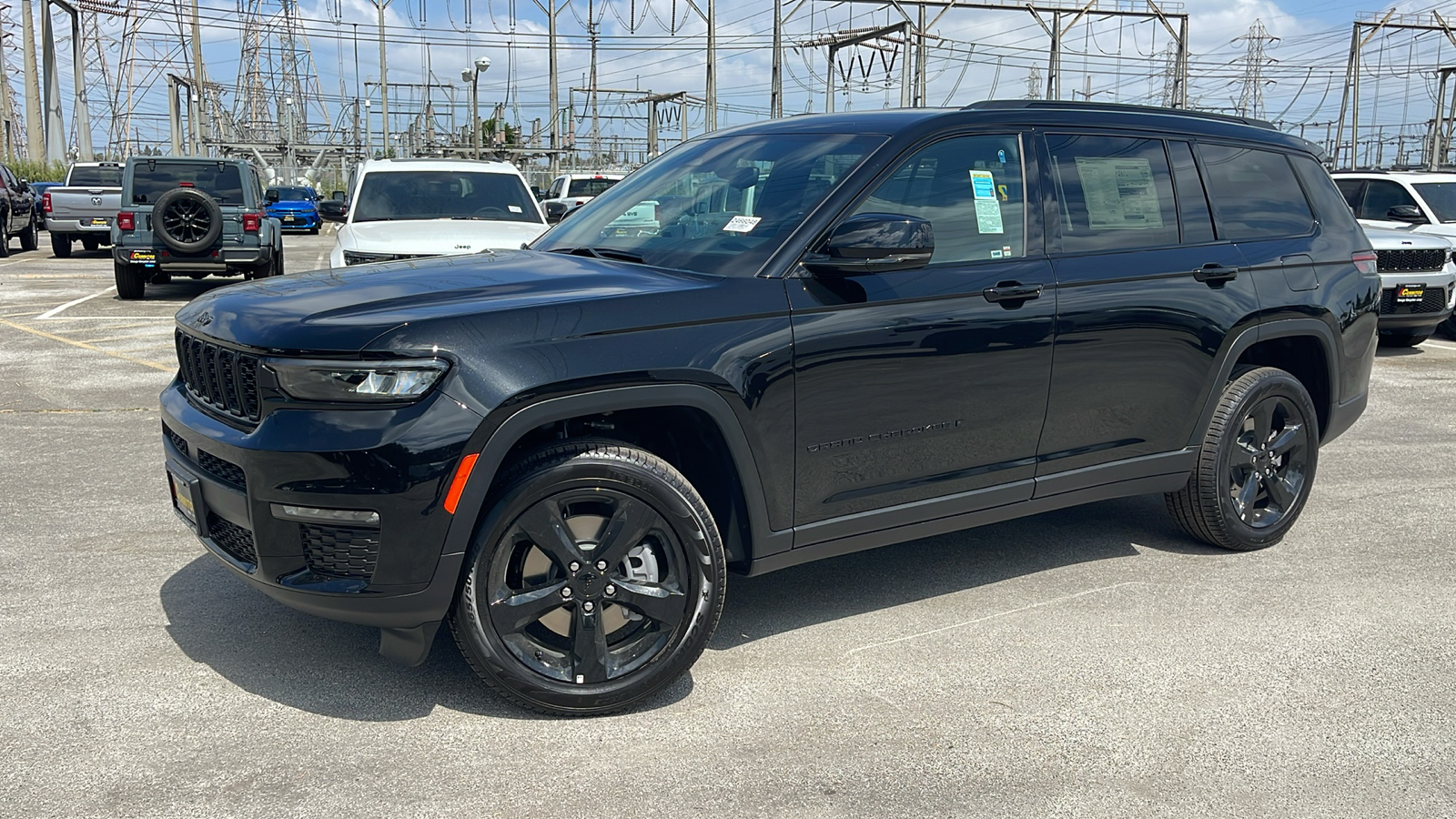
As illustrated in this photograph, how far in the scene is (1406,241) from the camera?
40.5 feet

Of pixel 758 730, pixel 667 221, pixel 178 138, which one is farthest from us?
pixel 178 138

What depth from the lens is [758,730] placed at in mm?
3643

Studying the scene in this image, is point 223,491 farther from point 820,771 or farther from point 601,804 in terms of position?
point 820,771

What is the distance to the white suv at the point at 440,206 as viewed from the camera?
35.0 ft

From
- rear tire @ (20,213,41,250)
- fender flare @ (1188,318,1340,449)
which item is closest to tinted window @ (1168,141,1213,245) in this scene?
fender flare @ (1188,318,1340,449)

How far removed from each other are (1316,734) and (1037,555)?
6.02ft

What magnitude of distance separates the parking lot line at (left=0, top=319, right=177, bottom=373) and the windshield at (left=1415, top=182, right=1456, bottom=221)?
13.4 meters

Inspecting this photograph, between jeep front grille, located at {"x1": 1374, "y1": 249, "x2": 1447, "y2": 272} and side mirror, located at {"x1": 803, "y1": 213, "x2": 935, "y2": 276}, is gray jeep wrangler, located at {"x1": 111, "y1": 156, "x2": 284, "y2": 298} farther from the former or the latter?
side mirror, located at {"x1": 803, "y1": 213, "x2": 935, "y2": 276}

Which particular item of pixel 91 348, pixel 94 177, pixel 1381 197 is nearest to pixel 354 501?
pixel 91 348

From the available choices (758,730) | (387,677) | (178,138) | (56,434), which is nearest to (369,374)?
(387,677)

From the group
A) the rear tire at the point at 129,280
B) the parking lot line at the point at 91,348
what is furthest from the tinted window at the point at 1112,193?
the rear tire at the point at 129,280

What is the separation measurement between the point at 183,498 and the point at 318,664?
0.70m

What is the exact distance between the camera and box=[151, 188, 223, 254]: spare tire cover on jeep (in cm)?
1555

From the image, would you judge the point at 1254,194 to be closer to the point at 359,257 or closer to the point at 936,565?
the point at 936,565
